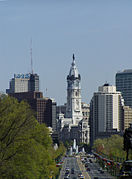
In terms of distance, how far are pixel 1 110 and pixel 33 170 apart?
31.2 ft

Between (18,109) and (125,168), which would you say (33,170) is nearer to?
(18,109)

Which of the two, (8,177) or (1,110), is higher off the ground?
(1,110)

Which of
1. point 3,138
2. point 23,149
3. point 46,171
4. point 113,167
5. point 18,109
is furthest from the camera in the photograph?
point 113,167

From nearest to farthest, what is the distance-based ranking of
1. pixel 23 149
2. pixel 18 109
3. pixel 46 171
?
pixel 23 149
pixel 18 109
pixel 46 171

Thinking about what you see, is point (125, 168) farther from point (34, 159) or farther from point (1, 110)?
point (34, 159)

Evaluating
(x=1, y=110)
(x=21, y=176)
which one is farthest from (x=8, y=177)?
(x=1, y=110)

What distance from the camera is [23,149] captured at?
84875 mm

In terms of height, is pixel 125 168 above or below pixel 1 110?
below

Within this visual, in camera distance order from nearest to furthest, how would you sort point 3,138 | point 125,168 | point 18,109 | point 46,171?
1. point 125,168
2. point 3,138
3. point 18,109
4. point 46,171

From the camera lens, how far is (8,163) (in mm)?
80125

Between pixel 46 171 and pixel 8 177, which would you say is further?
pixel 46 171

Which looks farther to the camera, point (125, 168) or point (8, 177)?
point (8, 177)

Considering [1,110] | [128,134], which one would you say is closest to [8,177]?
[1,110]

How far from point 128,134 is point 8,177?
2717 centimetres
